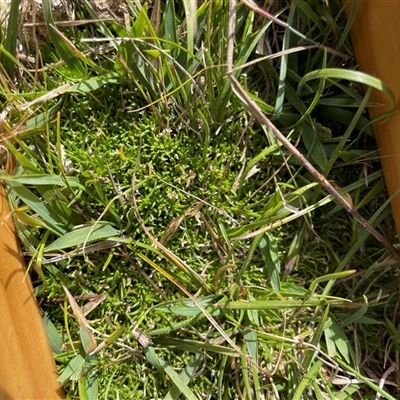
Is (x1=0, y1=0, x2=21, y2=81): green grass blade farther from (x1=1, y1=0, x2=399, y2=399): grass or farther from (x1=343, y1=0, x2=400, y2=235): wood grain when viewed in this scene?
(x1=343, y1=0, x2=400, y2=235): wood grain

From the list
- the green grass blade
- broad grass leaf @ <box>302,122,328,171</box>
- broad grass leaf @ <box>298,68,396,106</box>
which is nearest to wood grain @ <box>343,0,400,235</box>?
broad grass leaf @ <box>298,68,396,106</box>

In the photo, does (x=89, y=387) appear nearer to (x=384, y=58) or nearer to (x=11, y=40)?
(x=11, y=40)

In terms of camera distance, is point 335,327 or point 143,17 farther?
point 335,327

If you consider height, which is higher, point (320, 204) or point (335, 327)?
point (320, 204)

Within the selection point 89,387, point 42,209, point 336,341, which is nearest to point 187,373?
point 89,387

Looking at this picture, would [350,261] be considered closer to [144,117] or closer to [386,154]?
[386,154]

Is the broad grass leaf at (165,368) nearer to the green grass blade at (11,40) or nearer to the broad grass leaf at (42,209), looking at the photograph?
the broad grass leaf at (42,209)

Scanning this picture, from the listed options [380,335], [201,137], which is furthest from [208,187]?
[380,335]
